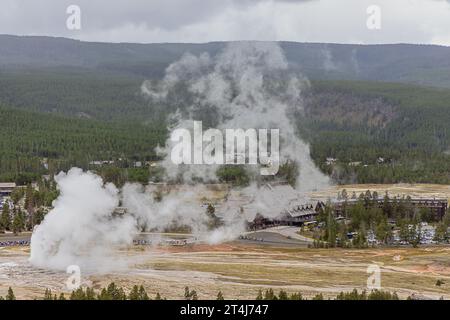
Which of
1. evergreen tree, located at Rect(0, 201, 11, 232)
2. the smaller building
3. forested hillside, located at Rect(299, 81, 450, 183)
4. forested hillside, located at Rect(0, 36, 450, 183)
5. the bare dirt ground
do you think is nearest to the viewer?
the bare dirt ground

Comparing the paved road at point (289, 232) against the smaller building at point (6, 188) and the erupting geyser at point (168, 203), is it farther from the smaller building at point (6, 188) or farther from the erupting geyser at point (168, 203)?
the smaller building at point (6, 188)

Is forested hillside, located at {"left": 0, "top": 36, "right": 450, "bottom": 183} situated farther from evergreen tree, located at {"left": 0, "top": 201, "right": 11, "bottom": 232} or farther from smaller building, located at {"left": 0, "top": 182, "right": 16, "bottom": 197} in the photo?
evergreen tree, located at {"left": 0, "top": 201, "right": 11, "bottom": 232}

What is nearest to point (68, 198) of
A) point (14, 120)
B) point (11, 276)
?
point (11, 276)

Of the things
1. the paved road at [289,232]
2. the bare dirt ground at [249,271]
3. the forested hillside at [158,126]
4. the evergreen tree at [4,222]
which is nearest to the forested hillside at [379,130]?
the forested hillside at [158,126]

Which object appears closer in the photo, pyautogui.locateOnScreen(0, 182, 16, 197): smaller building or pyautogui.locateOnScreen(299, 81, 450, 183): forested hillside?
pyautogui.locateOnScreen(0, 182, 16, 197): smaller building

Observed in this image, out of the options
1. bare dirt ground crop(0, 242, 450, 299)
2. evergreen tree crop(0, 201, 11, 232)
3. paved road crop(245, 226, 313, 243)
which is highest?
evergreen tree crop(0, 201, 11, 232)

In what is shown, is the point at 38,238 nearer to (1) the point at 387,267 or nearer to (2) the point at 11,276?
(2) the point at 11,276

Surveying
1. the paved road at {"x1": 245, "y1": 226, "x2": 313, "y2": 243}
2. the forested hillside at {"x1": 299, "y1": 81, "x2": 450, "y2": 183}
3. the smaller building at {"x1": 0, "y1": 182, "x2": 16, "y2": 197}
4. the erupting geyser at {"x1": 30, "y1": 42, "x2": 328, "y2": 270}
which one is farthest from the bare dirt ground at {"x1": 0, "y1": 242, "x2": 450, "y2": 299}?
the forested hillside at {"x1": 299, "y1": 81, "x2": 450, "y2": 183}

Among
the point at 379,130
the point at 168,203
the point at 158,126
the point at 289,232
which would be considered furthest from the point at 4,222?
the point at 379,130
